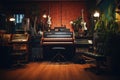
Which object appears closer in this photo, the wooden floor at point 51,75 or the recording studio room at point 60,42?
the wooden floor at point 51,75

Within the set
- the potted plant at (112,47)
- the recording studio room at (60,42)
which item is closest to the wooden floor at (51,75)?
the recording studio room at (60,42)

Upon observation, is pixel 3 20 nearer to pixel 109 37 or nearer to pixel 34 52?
pixel 34 52

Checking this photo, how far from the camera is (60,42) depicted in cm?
904

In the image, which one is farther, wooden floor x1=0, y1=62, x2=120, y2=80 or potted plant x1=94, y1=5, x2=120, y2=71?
potted plant x1=94, y1=5, x2=120, y2=71

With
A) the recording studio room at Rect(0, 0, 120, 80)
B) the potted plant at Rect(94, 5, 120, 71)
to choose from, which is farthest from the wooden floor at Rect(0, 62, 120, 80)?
the potted plant at Rect(94, 5, 120, 71)

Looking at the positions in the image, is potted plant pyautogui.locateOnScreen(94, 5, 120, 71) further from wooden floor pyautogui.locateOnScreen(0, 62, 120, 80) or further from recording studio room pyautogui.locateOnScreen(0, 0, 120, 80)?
wooden floor pyautogui.locateOnScreen(0, 62, 120, 80)

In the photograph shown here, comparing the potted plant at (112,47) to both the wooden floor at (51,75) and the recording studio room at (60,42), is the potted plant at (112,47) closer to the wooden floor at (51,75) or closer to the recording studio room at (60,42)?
the recording studio room at (60,42)

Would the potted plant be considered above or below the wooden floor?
above

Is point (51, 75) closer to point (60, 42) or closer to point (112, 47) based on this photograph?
point (112, 47)

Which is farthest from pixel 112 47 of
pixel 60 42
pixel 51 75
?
pixel 60 42

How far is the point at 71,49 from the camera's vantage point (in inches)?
394

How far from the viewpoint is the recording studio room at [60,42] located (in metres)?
6.57

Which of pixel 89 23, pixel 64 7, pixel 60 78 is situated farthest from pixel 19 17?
pixel 60 78

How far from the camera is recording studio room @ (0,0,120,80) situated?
6.57 meters
